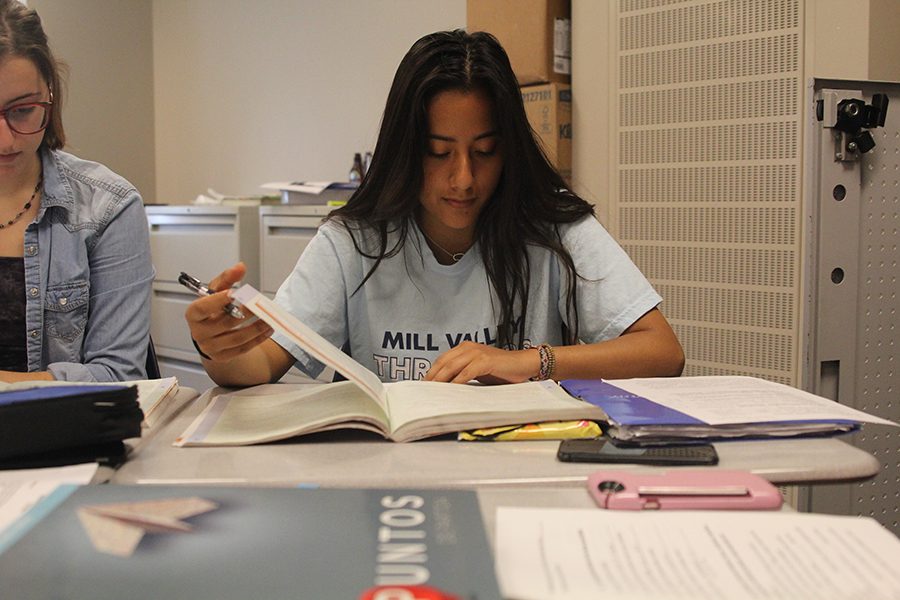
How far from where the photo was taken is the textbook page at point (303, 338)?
922 millimetres

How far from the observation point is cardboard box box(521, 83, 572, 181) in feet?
9.16

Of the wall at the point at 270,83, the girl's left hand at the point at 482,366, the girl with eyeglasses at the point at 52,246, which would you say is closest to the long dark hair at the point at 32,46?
the girl with eyeglasses at the point at 52,246

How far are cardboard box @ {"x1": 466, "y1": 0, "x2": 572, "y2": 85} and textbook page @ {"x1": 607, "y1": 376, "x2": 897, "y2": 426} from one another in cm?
187

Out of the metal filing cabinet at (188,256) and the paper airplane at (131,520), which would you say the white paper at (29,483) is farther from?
the metal filing cabinet at (188,256)

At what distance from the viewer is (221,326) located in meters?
1.13

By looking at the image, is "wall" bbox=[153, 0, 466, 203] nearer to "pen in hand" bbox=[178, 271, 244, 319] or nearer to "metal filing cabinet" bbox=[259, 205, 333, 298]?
"metal filing cabinet" bbox=[259, 205, 333, 298]

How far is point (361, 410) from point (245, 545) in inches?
15.6

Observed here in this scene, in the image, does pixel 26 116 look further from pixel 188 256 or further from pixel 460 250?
pixel 188 256

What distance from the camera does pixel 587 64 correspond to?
277 cm

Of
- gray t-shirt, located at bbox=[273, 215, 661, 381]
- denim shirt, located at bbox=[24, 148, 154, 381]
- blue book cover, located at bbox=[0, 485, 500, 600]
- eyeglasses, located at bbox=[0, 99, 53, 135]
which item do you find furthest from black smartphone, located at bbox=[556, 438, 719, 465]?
eyeglasses, located at bbox=[0, 99, 53, 135]

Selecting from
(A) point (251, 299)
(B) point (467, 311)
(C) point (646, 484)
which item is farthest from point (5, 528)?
(B) point (467, 311)

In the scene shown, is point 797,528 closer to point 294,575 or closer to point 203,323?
point 294,575

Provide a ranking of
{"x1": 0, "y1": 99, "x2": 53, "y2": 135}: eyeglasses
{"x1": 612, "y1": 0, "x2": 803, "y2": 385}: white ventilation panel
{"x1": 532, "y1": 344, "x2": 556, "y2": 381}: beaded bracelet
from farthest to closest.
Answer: {"x1": 612, "y1": 0, "x2": 803, "y2": 385}: white ventilation panel < {"x1": 0, "y1": 99, "x2": 53, "y2": 135}: eyeglasses < {"x1": 532, "y1": 344, "x2": 556, "y2": 381}: beaded bracelet

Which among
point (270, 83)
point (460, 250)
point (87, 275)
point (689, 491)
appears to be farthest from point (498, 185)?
point (270, 83)
